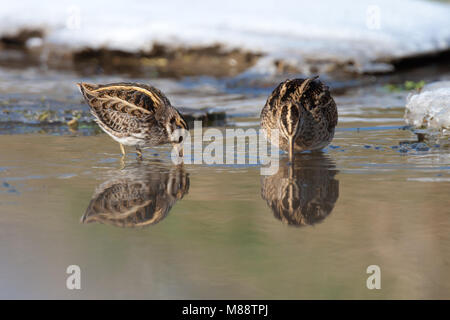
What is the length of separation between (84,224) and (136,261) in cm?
102

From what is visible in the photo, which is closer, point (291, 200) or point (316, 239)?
point (316, 239)

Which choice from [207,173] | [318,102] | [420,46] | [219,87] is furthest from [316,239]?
[420,46]

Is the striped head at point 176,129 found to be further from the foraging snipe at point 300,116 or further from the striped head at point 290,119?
the striped head at point 290,119

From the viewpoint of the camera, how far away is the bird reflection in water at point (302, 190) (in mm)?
6672

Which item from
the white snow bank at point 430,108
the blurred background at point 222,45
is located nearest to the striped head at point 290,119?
the white snow bank at point 430,108

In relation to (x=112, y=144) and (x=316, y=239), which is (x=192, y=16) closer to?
(x=112, y=144)

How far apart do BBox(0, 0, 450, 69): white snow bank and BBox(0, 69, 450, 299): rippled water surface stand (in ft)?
23.3

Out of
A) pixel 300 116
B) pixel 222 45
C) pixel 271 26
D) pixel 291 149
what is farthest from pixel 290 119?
pixel 271 26

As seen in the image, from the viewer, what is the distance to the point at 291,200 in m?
7.14

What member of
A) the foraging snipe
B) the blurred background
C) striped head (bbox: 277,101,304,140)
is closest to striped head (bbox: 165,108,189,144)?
the foraging snipe

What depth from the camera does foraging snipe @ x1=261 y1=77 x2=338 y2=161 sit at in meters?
8.73

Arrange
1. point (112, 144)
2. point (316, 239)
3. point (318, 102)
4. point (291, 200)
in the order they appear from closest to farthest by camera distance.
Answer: point (316, 239) < point (291, 200) < point (318, 102) < point (112, 144)

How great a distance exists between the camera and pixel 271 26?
57.9 ft

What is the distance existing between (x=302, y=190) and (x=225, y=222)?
1.32 m
